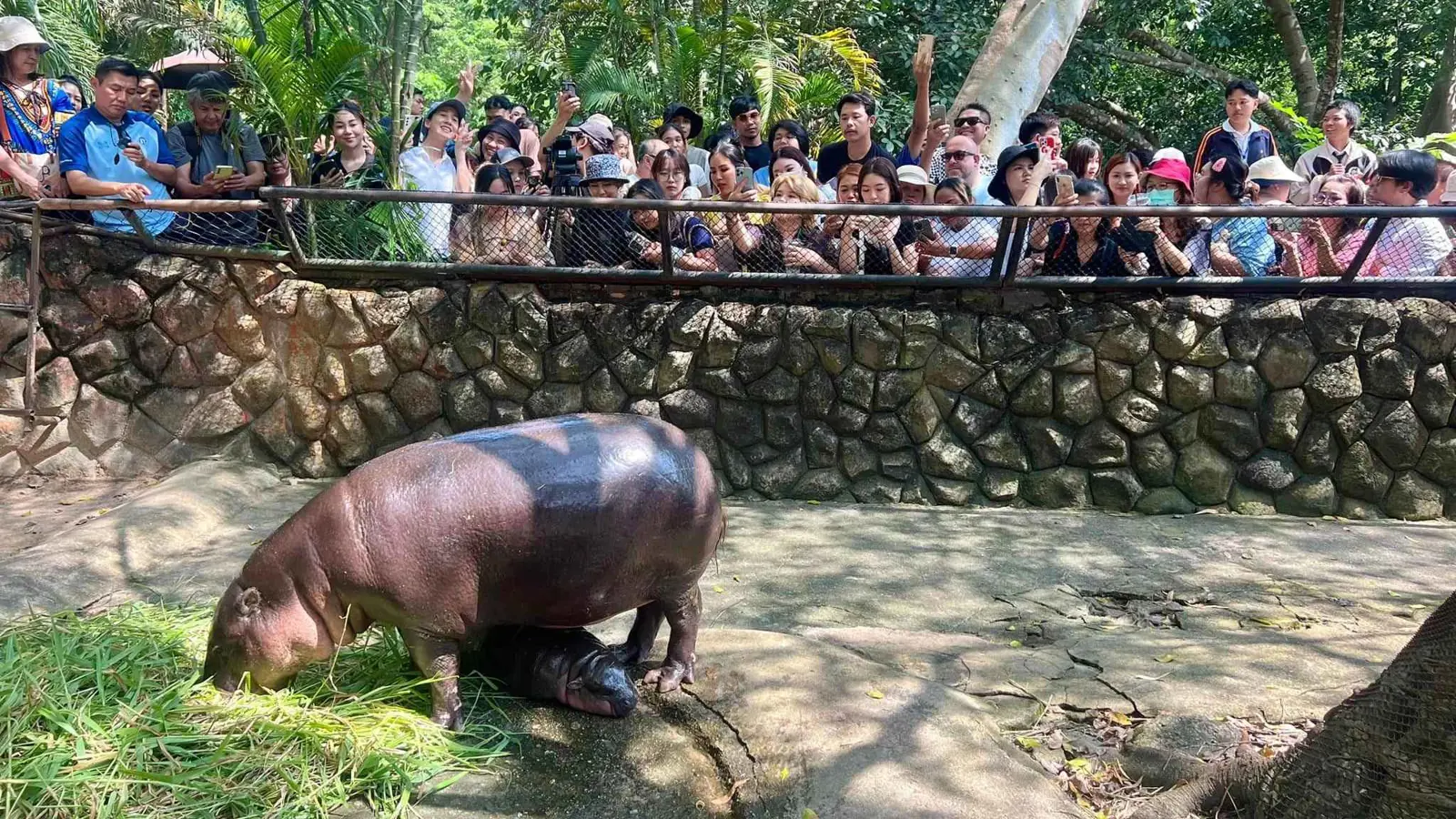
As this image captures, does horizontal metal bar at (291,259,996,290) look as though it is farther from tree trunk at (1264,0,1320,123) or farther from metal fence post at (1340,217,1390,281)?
tree trunk at (1264,0,1320,123)

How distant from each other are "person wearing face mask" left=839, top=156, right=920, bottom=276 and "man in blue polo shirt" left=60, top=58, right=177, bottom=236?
3.67 meters

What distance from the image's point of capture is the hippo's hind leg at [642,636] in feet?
11.5

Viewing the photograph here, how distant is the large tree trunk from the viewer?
6.88 ft

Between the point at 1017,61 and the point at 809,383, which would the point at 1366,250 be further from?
the point at 1017,61

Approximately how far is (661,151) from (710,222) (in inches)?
24.2

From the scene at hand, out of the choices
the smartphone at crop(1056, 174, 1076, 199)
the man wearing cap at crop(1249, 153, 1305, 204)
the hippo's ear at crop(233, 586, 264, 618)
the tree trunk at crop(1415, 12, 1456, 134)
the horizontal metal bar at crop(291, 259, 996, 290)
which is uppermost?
the tree trunk at crop(1415, 12, 1456, 134)

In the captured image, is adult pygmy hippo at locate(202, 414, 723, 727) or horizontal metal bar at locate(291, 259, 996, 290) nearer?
adult pygmy hippo at locate(202, 414, 723, 727)

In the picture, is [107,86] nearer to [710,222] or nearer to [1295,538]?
[710,222]

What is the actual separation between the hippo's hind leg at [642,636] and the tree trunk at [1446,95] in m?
10.5

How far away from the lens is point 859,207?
5445 millimetres

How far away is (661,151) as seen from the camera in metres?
6.32

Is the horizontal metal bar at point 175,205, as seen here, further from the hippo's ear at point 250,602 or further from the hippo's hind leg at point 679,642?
the hippo's hind leg at point 679,642

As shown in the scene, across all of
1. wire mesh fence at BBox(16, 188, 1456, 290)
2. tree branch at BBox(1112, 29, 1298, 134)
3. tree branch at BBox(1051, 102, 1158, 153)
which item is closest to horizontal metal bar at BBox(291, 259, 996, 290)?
wire mesh fence at BBox(16, 188, 1456, 290)

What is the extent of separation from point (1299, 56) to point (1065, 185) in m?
7.81
